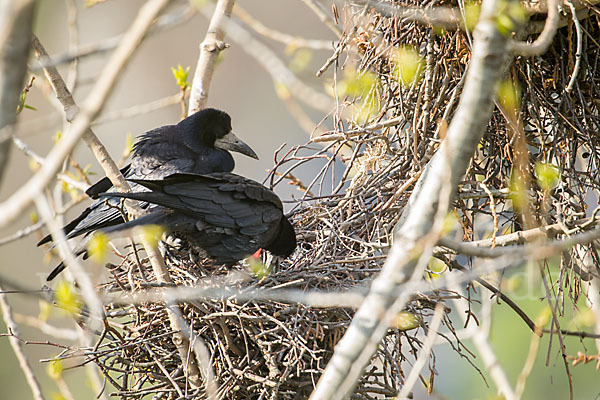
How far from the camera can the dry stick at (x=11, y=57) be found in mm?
1207

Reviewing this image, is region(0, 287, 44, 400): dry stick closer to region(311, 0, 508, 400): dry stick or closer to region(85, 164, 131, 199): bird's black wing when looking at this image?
region(85, 164, 131, 199): bird's black wing

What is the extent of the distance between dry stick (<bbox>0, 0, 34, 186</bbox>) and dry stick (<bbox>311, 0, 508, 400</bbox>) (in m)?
1.00

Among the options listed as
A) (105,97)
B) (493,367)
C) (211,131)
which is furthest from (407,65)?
(105,97)

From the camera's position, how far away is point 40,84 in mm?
4324

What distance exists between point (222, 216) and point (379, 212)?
754 millimetres

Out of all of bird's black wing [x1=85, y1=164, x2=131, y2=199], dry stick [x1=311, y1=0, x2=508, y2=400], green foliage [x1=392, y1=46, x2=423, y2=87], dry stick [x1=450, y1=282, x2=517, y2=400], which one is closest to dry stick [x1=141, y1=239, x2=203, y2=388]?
bird's black wing [x1=85, y1=164, x2=131, y2=199]

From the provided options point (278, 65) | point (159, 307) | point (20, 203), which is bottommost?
point (20, 203)

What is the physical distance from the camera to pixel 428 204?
5.94 ft

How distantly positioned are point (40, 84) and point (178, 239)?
1.80 metres

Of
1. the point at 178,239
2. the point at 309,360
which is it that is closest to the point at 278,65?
the point at 309,360

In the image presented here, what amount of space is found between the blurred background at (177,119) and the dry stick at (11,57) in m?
4.55

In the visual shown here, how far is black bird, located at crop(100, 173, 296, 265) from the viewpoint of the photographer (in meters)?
2.95

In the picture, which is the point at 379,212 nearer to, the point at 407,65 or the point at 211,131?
the point at 407,65

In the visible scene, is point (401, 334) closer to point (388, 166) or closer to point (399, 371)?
point (399, 371)
